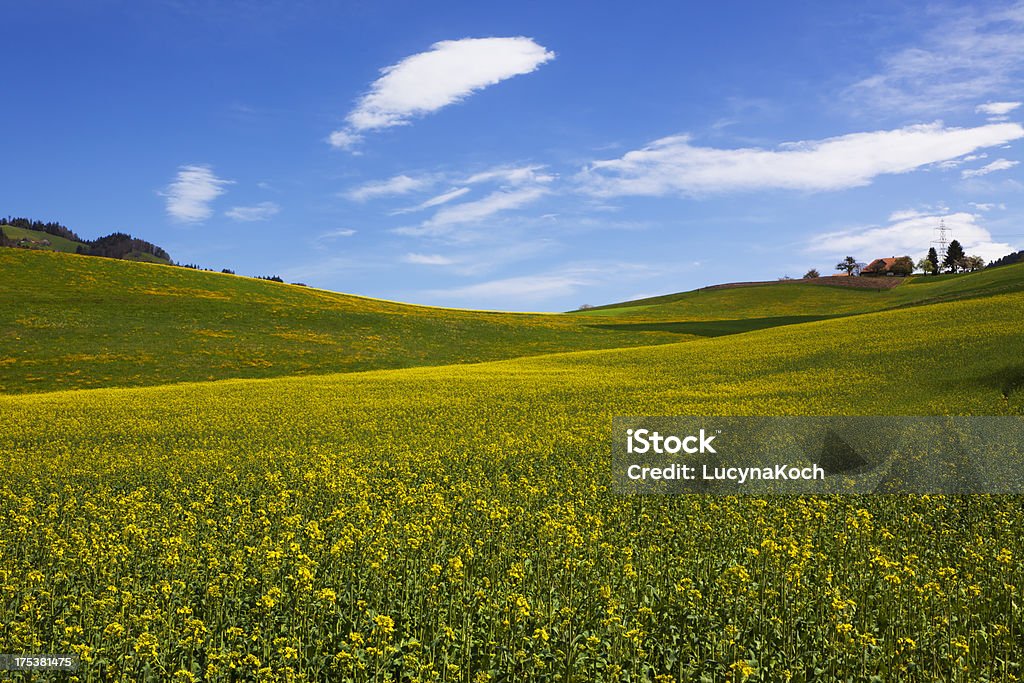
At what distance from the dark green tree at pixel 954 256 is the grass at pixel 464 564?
521 feet

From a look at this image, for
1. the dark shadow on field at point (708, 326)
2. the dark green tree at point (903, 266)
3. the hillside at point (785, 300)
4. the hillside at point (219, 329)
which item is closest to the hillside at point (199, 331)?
the hillside at point (219, 329)

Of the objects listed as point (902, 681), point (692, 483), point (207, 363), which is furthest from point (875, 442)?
point (207, 363)

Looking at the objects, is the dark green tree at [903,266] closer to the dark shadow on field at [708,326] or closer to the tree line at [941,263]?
the tree line at [941,263]

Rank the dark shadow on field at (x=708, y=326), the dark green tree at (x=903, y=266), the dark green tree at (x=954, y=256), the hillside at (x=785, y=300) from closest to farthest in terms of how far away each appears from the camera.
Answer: the dark shadow on field at (x=708, y=326), the hillside at (x=785, y=300), the dark green tree at (x=903, y=266), the dark green tree at (x=954, y=256)

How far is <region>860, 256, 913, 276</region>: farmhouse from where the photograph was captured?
14475cm

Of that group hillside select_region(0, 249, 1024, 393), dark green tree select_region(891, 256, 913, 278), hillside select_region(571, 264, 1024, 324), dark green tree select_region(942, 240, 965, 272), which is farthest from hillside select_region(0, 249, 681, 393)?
dark green tree select_region(942, 240, 965, 272)

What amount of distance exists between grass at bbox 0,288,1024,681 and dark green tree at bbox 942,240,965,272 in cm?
15878

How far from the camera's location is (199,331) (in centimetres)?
5322

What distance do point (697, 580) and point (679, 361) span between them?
108 ft

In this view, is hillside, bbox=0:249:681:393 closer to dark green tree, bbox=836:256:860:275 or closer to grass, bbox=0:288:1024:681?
grass, bbox=0:288:1024:681

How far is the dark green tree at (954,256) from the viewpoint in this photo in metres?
156

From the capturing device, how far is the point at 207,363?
46188 millimetres

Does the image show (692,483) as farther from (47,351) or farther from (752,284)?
(752,284)

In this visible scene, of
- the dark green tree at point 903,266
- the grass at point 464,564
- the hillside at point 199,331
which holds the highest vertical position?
the dark green tree at point 903,266
